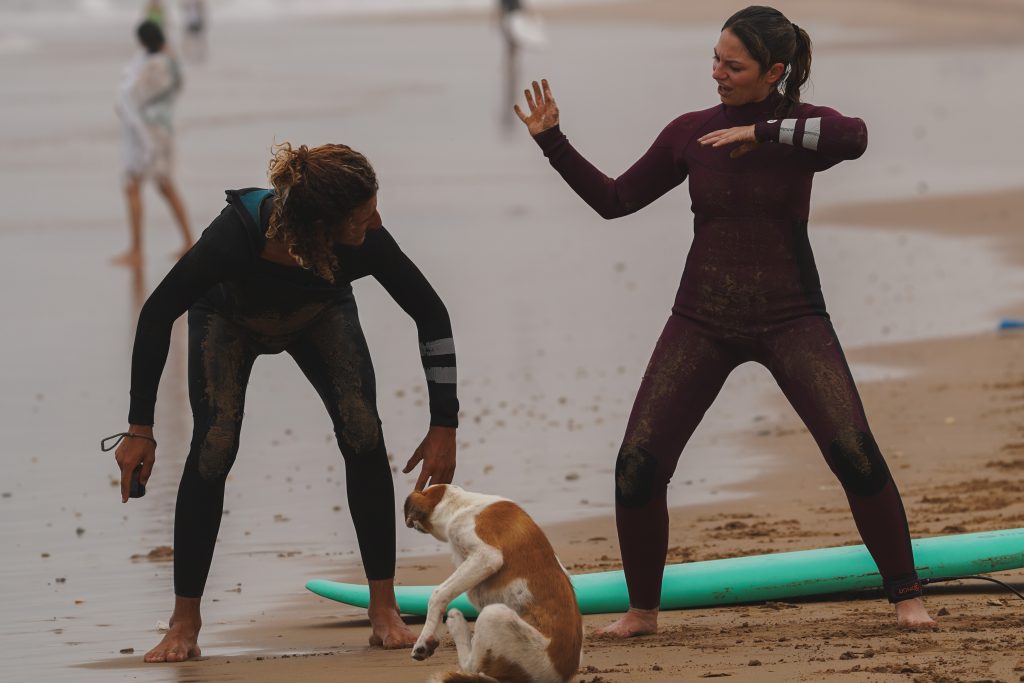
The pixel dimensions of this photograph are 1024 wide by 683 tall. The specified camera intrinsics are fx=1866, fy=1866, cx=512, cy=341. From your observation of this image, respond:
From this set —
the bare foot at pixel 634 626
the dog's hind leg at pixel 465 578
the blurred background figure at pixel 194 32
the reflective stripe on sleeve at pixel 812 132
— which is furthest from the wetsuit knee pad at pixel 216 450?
the blurred background figure at pixel 194 32

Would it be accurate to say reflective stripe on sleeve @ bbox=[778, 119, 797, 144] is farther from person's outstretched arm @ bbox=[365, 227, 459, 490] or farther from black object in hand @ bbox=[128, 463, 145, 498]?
black object in hand @ bbox=[128, 463, 145, 498]

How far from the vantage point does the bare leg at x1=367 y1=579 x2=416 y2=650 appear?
581cm

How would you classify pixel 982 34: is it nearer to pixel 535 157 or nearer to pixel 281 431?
pixel 535 157

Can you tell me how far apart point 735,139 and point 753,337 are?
2.00ft

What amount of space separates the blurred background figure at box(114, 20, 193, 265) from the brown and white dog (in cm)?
1082

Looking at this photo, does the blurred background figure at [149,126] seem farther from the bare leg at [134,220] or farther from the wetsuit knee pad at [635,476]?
the wetsuit knee pad at [635,476]

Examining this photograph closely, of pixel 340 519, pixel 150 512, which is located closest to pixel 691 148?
pixel 340 519

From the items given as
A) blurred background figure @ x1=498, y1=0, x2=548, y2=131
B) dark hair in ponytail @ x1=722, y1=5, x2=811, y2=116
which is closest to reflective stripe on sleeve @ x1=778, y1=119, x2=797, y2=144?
dark hair in ponytail @ x1=722, y1=5, x2=811, y2=116

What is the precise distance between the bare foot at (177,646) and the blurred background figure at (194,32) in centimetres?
4368

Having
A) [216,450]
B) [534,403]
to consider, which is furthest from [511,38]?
[216,450]

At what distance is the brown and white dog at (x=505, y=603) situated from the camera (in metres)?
4.83

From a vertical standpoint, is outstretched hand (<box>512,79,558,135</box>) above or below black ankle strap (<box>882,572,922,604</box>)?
above

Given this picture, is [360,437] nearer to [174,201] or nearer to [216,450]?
[216,450]

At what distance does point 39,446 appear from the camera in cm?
941
